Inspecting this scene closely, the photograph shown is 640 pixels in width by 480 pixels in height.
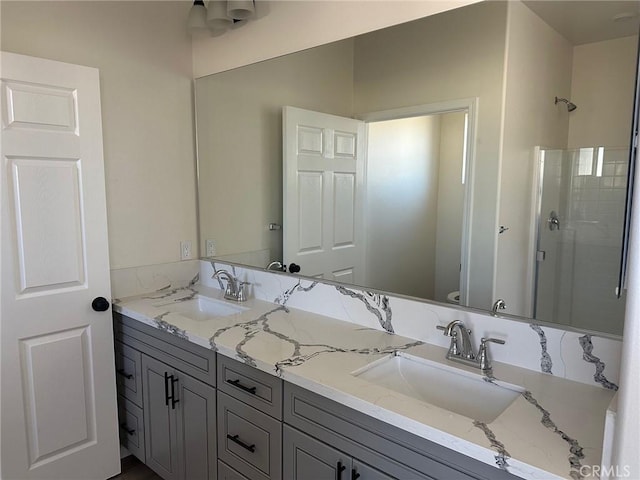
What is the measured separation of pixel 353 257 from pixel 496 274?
25.7 inches

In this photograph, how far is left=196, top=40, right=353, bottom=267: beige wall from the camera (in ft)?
6.80

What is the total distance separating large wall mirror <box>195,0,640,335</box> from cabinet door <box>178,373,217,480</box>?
0.73 meters

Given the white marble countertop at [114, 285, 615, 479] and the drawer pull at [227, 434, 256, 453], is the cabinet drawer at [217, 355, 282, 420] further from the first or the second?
the drawer pull at [227, 434, 256, 453]

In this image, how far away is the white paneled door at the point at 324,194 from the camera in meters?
2.00

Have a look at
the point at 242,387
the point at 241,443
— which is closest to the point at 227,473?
the point at 241,443

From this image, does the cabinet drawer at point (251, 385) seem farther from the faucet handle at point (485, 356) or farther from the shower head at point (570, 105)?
the shower head at point (570, 105)

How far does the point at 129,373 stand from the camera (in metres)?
2.19

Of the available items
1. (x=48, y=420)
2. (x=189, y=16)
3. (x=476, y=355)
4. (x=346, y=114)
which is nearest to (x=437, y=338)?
(x=476, y=355)

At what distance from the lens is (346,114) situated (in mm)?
1980

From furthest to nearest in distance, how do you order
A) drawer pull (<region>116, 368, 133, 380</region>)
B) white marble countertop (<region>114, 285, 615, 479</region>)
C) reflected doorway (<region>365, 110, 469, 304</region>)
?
drawer pull (<region>116, 368, 133, 380</region>)
reflected doorway (<region>365, 110, 469, 304</region>)
white marble countertop (<region>114, 285, 615, 479</region>)

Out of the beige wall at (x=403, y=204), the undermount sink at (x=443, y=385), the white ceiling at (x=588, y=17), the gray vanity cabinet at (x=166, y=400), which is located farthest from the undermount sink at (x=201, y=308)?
the white ceiling at (x=588, y=17)

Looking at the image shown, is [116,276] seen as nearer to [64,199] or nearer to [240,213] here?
[64,199]

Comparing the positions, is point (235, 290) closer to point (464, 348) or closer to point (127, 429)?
point (127, 429)

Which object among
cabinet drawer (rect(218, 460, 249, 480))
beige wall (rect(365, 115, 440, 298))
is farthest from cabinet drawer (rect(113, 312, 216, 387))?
beige wall (rect(365, 115, 440, 298))
